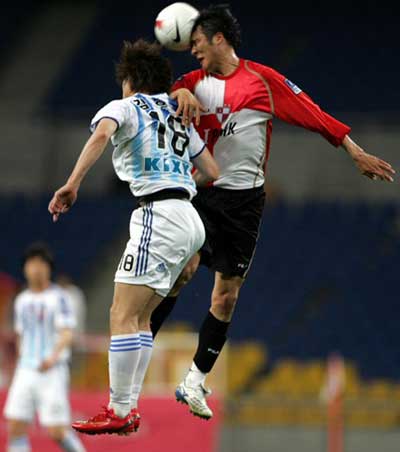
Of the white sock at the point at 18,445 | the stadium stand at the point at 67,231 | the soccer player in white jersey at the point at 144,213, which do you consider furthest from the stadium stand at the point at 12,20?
the soccer player in white jersey at the point at 144,213

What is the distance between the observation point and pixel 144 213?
20.5ft

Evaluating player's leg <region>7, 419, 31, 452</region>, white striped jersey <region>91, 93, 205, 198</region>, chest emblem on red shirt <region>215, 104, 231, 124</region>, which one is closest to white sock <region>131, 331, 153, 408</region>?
white striped jersey <region>91, 93, 205, 198</region>

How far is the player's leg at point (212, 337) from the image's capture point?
6969 millimetres

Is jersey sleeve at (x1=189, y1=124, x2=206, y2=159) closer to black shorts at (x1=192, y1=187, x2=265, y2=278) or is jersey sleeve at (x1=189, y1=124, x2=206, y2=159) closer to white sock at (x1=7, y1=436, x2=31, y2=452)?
black shorts at (x1=192, y1=187, x2=265, y2=278)

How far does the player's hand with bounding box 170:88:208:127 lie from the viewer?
6355mm

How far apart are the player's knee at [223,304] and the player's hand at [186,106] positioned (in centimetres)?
113

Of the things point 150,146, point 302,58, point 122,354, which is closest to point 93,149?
point 150,146

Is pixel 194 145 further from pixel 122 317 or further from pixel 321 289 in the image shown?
pixel 321 289

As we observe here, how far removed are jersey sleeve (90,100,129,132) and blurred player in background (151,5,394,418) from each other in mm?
496

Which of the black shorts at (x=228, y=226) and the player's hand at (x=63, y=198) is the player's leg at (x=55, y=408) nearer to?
the black shorts at (x=228, y=226)

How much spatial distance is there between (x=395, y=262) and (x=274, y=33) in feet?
16.3

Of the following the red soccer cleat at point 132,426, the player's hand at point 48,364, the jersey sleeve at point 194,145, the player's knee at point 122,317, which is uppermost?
the jersey sleeve at point 194,145

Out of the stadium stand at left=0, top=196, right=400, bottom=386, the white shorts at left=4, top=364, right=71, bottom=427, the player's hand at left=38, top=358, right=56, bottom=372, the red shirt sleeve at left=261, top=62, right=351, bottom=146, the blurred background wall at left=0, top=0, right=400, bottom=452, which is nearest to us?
the red shirt sleeve at left=261, top=62, right=351, bottom=146

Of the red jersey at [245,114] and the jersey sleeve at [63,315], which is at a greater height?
the red jersey at [245,114]
